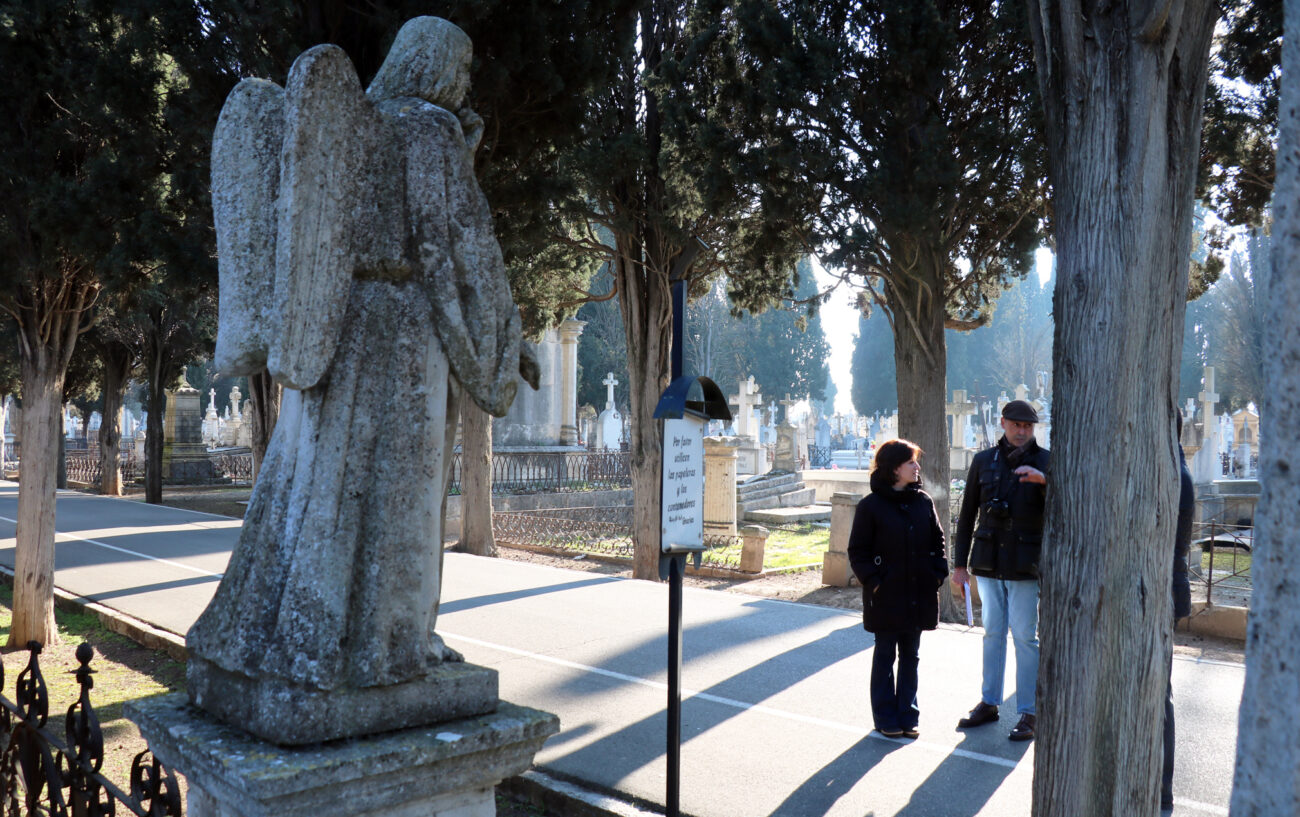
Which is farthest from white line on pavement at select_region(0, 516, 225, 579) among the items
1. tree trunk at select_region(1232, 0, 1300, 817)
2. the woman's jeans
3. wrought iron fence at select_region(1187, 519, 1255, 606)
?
wrought iron fence at select_region(1187, 519, 1255, 606)

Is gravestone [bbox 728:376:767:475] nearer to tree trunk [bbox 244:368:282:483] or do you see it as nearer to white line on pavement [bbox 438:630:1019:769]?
tree trunk [bbox 244:368:282:483]

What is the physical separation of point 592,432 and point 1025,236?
25.8m

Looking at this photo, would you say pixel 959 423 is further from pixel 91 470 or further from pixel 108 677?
pixel 108 677

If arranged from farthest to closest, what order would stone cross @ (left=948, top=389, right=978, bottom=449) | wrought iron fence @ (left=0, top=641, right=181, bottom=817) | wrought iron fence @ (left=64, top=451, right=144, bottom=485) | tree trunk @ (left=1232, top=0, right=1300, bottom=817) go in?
stone cross @ (left=948, top=389, right=978, bottom=449), wrought iron fence @ (left=64, top=451, right=144, bottom=485), wrought iron fence @ (left=0, top=641, right=181, bottom=817), tree trunk @ (left=1232, top=0, right=1300, bottom=817)

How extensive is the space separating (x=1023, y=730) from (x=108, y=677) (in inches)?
251

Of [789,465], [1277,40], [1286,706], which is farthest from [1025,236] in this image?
[789,465]

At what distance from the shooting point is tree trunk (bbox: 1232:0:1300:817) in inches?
45.9

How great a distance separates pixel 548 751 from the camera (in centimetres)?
511

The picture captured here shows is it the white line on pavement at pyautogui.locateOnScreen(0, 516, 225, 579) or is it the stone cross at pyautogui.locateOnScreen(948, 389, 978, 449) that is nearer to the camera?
the white line on pavement at pyautogui.locateOnScreen(0, 516, 225, 579)

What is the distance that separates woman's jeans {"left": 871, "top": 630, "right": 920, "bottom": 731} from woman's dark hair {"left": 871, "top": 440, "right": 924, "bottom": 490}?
2.80 ft

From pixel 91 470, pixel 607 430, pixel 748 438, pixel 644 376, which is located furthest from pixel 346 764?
pixel 607 430

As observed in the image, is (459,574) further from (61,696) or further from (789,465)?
(789,465)

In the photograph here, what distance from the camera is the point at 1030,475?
4801 mm

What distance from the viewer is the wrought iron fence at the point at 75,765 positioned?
2.57m
